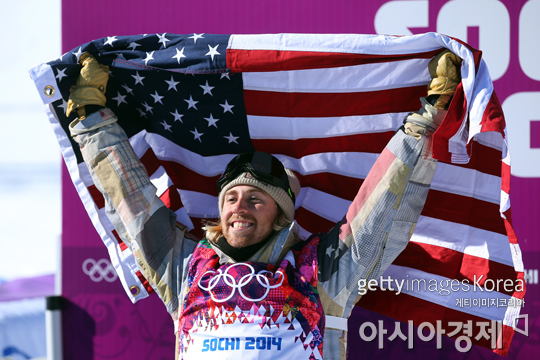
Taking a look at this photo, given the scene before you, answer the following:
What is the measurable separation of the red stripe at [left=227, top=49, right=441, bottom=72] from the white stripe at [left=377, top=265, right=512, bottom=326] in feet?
3.09

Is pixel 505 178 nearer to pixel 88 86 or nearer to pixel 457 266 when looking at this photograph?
pixel 457 266

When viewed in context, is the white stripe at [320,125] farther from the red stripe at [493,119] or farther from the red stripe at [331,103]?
the red stripe at [493,119]

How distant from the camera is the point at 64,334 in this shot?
267 cm

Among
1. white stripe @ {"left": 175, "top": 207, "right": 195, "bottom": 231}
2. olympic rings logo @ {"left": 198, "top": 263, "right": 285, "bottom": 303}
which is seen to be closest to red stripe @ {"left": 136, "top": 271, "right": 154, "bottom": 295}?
white stripe @ {"left": 175, "top": 207, "right": 195, "bottom": 231}

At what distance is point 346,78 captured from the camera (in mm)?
1971

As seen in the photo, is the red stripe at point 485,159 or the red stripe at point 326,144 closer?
the red stripe at point 485,159

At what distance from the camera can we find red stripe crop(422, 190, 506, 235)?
2.02 meters

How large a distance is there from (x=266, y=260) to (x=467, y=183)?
89 cm

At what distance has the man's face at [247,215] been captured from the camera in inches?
78.9

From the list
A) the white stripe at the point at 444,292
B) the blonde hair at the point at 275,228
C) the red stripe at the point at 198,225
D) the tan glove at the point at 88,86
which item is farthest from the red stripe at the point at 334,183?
the tan glove at the point at 88,86

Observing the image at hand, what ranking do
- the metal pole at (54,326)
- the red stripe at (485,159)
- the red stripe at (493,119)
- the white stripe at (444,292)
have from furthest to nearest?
the metal pole at (54,326) → the white stripe at (444,292) → the red stripe at (485,159) → the red stripe at (493,119)

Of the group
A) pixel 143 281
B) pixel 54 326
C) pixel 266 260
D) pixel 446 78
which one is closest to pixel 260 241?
pixel 266 260

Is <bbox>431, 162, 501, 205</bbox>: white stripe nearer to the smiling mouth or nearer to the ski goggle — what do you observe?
the ski goggle

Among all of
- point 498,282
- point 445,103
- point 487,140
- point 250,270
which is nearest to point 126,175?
point 250,270
